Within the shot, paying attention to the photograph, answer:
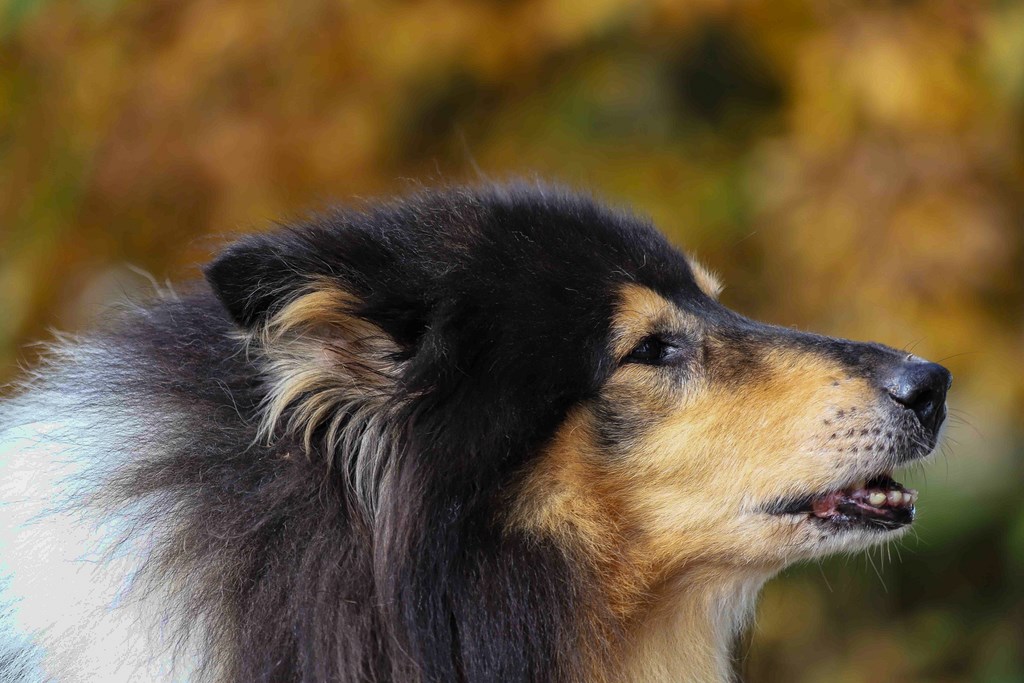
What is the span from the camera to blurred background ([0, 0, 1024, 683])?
17.1ft

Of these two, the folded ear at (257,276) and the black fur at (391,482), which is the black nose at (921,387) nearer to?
the black fur at (391,482)

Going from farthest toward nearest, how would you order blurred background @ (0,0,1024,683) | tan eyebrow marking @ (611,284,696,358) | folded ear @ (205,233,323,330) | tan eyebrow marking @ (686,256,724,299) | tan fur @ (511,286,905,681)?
blurred background @ (0,0,1024,683)
tan eyebrow marking @ (686,256,724,299)
tan eyebrow marking @ (611,284,696,358)
tan fur @ (511,286,905,681)
folded ear @ (205,233,323,330)

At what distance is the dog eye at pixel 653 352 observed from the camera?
310 cm

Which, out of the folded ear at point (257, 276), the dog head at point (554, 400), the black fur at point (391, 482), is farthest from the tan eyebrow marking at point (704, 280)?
the folded ear at point (257, 276)

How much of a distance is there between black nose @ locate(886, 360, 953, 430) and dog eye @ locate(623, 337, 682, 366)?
0.59 metres

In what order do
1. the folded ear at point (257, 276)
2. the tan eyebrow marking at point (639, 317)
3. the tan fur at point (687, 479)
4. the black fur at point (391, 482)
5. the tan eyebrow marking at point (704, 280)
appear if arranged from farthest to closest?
the tan eyebrow marking at point (704, 280) < the tan eyebrow marking at point (639, 317) < the tan fur at point (687, 479) < the black fur at point (391, 482) < the folded ear at point (257, 276)

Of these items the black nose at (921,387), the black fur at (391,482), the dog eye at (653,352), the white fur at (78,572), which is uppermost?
the black nose at (921,387)

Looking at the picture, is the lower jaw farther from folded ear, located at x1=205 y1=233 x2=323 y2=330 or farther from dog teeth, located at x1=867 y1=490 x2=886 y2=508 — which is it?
folded ear, located at x1=205 y1=233 x2=323 y2=330

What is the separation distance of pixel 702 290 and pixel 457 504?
47.3 inches

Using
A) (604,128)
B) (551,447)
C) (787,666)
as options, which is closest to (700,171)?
(604,128)

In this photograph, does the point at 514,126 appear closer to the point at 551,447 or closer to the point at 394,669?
the point at 551,447

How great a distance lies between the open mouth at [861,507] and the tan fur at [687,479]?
41mm

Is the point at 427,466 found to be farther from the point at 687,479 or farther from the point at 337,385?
Answer: the point at 687,479

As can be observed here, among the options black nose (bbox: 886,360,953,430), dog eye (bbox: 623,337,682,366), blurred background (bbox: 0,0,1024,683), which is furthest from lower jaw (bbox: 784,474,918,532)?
blurred background (bbox: 0,0,1024,683)
